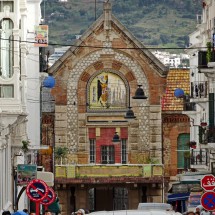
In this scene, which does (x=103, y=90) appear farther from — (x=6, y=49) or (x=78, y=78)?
(x=6, y=49)

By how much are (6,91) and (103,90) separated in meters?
36.2

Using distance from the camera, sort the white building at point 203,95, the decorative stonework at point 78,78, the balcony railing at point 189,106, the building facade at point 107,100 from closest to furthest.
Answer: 1. the white building at point 203,95
2. the balcony railing at point 189,106
3. the building facade at point 107,100
4. the decorative stonework at point 78,78

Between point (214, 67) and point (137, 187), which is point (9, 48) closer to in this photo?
point (214, 67)

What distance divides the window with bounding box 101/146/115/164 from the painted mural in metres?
2.13

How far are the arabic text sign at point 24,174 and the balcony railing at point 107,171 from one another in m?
24.7

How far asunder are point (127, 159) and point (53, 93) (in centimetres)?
501

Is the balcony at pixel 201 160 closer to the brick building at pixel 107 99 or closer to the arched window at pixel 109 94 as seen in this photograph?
the brick building at pixel 107 99

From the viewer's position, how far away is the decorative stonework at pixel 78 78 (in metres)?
87.8

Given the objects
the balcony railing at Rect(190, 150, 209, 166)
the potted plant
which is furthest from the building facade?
the balcony railing at Rect(190, 150, 209, 166)

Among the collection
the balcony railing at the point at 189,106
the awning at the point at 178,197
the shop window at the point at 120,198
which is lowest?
the shop window at the point at 120,198

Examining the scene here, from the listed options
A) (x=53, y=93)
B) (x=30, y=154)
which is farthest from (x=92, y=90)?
(x=30, y=154)

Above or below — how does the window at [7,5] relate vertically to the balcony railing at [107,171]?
above

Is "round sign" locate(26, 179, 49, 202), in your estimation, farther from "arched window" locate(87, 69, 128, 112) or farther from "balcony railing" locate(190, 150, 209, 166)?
"arched window" locate(87, 69, 128, 112)

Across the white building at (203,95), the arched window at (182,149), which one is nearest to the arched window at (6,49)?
the white building at (203,95)
